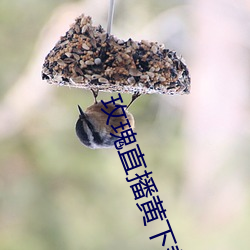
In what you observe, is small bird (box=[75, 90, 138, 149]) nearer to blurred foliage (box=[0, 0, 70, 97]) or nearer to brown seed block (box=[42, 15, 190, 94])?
brown seed block (box=[42, 15, 190, 94])

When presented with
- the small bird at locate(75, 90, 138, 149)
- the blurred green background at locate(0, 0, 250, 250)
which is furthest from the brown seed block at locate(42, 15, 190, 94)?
the blurred green background at locate(0, 0, 250, 250)

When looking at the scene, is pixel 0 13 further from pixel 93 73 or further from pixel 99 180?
pixel 93 73

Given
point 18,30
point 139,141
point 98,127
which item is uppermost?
point 18,30

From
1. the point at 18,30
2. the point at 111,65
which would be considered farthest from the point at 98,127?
the point at 18,30

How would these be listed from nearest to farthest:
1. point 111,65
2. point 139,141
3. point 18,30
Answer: point 111,65
point 18,30
point 139,141

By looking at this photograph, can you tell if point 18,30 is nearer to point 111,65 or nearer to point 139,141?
point 139,141

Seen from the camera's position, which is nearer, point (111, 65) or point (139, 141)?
point (111, 65)

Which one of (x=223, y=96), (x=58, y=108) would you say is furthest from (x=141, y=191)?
(x=58, y=108)
